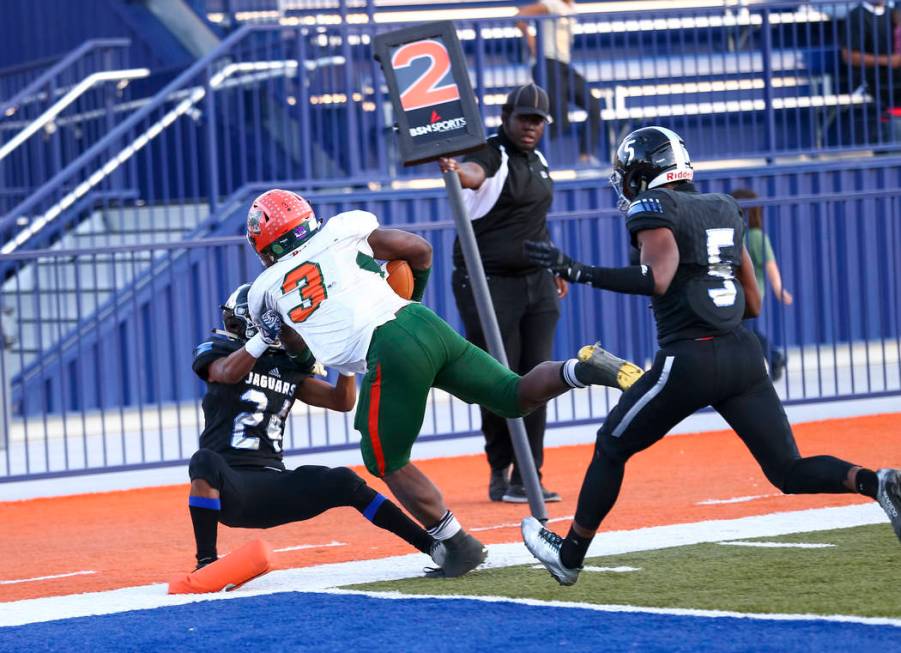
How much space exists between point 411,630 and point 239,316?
2.22m

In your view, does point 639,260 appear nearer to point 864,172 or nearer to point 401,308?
point 401,308

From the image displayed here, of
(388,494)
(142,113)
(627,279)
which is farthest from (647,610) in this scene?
(142,113)

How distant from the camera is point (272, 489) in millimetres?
7699

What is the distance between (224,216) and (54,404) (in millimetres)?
2771

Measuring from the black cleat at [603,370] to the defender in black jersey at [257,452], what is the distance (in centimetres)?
100

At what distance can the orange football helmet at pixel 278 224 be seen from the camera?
24.1 ft

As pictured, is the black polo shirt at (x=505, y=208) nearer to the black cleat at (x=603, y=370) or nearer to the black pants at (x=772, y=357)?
the black cleat at (x=603, y=370)

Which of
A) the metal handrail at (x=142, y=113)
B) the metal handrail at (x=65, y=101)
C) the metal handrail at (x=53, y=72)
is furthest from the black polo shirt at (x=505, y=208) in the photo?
the metal handrail at (x=53, y=72)

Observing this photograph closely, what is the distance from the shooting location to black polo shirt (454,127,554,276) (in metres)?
9.89

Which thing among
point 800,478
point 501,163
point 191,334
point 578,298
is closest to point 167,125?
point 191,334

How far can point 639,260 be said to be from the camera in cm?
695

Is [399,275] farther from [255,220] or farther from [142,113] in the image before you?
[142,113]

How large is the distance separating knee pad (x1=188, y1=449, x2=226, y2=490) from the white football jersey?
2.33 feet

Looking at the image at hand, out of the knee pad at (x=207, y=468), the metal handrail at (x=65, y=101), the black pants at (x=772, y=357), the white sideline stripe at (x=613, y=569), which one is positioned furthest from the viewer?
the metal handrail at (x=65, y=101)
